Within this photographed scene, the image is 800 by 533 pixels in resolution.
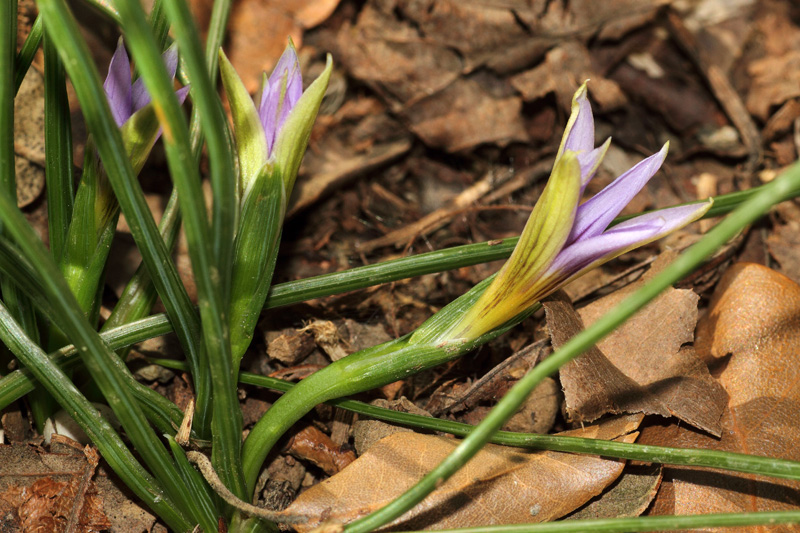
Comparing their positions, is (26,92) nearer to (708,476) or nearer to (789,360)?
(708,476)

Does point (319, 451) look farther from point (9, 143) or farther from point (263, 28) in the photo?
point (263, 28)

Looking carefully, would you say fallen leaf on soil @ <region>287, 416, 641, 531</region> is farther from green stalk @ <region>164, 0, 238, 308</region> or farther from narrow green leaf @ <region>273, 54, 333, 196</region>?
narrow green leaf @ <region>273, 54, 333, 196</region>

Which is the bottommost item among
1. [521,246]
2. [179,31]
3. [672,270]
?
[521,246]

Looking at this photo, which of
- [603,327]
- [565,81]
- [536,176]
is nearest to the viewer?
[603,327]

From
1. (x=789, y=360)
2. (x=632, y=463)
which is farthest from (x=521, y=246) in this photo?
(x=789, y=360)

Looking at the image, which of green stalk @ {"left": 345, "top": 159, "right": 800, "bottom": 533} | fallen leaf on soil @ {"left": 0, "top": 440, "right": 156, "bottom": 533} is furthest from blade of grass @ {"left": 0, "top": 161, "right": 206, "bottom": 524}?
green stalk @ {"left": 345, "top": 159, "right": 800, "bottom": 533}

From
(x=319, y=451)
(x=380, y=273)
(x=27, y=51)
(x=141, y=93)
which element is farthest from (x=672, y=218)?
(x=27, y=51)
